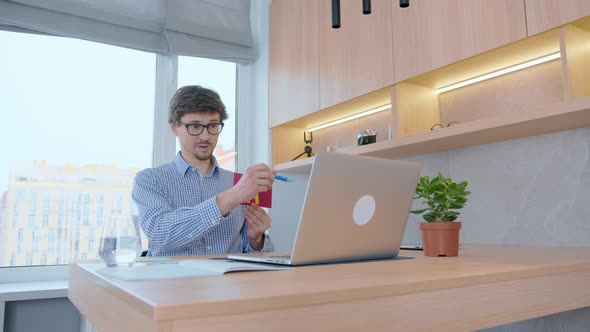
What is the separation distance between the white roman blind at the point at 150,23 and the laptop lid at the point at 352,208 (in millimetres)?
2196

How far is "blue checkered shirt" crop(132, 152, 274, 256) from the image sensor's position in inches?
56.7

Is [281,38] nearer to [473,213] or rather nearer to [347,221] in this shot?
[473,213]

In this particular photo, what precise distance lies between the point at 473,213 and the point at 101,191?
6.88ft

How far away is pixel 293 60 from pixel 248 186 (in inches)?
66.0

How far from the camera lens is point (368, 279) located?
77 centimetres

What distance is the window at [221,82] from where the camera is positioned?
3163mm

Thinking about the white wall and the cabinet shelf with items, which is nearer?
the cabinet shelf with items

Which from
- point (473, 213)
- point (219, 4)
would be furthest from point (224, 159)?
point (473, 213)

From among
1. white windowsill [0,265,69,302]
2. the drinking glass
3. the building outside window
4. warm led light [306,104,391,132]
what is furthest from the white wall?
white windowsill [0,265,69,302]

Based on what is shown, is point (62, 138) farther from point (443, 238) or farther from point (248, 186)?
point (443, 238)

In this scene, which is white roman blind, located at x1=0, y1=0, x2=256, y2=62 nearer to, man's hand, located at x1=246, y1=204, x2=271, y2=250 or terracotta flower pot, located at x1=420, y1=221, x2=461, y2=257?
man's hand, located at x1=246, y1=204, x2=271, y2=250

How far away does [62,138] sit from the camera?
8.93 feet

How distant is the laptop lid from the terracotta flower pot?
11 cm

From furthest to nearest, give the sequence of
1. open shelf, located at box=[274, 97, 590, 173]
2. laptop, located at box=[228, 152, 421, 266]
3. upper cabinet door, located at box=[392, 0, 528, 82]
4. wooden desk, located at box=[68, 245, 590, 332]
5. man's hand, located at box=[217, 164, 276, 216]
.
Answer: upper cabinet door, located at box=[392, 0, 528, 82]
open shelf, located at box=[274, 97, 590, 173]
man's hand, located at box=[217, 164, 276, 216]
laptop, located at box=[228, 152, 421, 266]
wooden desk, located at box=[68, 245, 590, 332]
